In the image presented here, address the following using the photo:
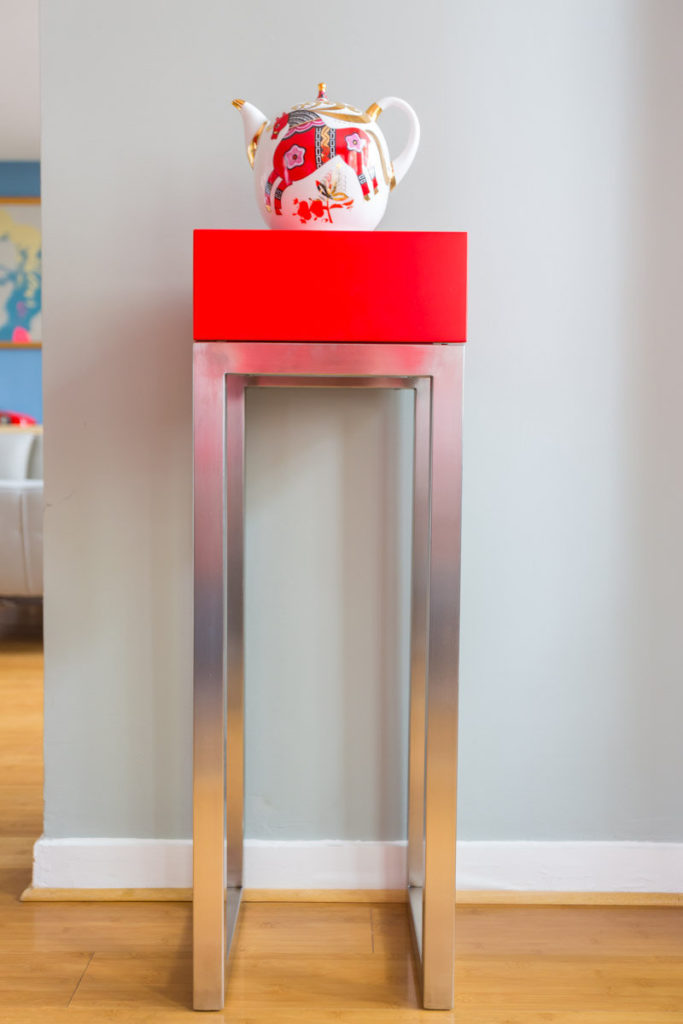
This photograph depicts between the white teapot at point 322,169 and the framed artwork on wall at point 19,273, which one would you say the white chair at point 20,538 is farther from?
the white teapot at point 322,169

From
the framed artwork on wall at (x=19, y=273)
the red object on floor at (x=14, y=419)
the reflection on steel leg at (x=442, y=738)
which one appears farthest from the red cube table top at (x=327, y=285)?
the framed artwork on wall at (x=19, y=273)

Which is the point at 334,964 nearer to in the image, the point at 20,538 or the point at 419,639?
the point at 419,639

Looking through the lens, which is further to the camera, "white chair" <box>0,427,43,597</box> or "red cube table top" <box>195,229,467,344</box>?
"white chair" <box>0,427,43,597</box>

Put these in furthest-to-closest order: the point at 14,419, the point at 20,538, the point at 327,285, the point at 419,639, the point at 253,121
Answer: the point at 14,419 < the point at 20,538 < the point at 419,639 < the point at 253,121 < the point at 327,285

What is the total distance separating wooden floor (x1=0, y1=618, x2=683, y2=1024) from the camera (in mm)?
1012

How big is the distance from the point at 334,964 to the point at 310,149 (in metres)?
1.04

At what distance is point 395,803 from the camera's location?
132 centimetres

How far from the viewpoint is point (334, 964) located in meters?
1.11

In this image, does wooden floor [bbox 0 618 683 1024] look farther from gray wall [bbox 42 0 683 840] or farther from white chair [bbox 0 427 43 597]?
white chair [bbox 0 427 43 597]

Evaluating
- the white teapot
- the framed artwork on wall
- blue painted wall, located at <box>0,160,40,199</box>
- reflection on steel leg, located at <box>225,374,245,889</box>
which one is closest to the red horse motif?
the white teapot

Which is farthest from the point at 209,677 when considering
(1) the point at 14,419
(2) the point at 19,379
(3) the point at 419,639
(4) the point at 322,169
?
(2) the point at 19,379

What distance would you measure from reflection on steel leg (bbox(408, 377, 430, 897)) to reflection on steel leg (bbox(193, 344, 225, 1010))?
0.35m

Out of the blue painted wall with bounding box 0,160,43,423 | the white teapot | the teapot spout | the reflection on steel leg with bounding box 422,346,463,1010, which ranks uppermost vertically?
the blue painted wall with bounding box 0,160,43,423

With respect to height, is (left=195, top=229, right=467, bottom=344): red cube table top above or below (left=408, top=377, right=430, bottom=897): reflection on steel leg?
above
